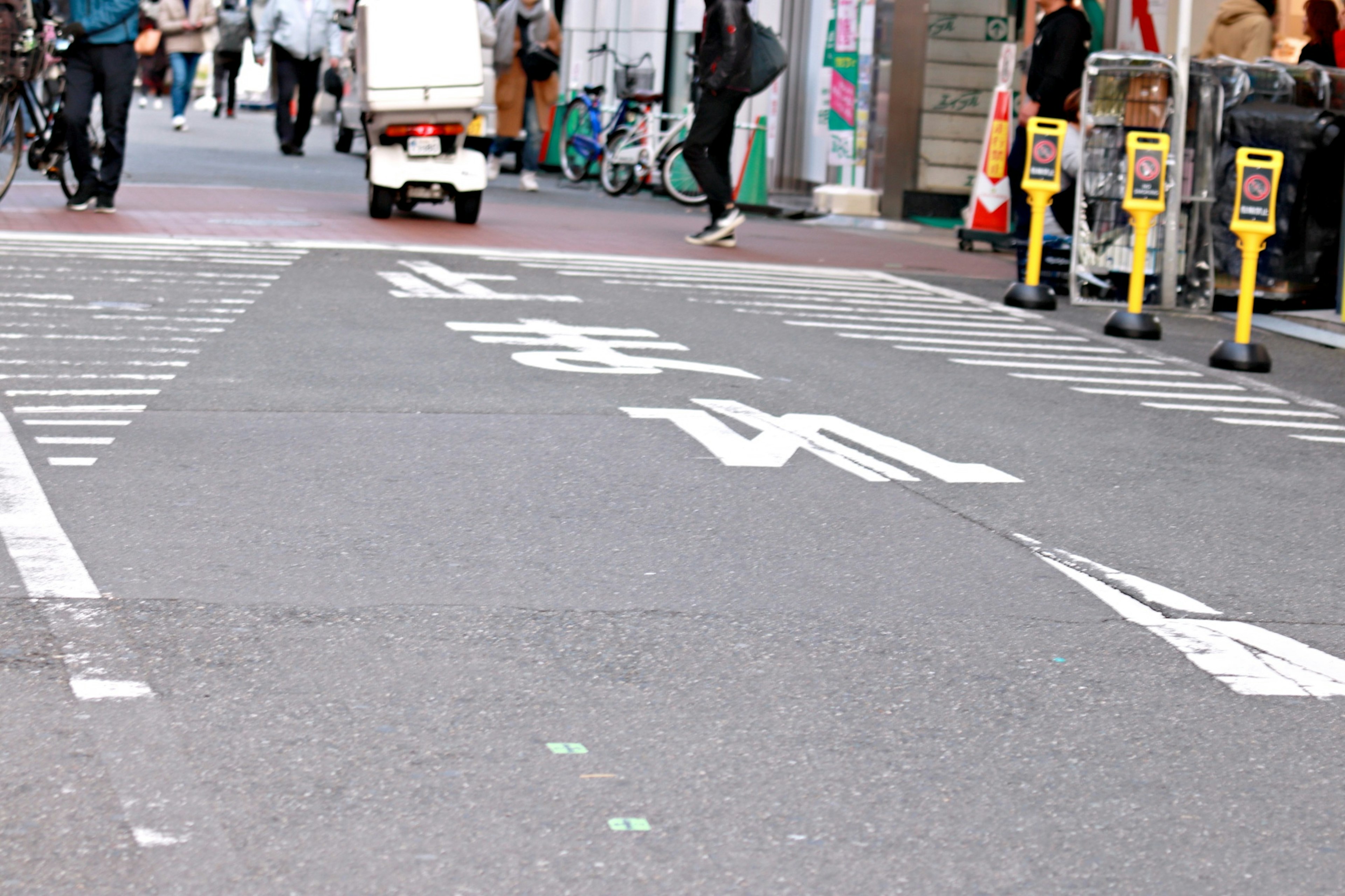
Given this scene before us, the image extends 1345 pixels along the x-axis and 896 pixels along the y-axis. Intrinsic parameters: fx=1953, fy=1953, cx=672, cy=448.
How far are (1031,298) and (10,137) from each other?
23.3 feet

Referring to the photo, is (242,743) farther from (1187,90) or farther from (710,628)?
(1187,90)

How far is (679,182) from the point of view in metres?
19.7

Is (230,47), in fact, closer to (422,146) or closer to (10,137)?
(422,146)

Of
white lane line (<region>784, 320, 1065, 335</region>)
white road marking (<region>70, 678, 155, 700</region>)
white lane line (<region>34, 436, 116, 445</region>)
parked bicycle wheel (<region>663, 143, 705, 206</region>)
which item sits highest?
parked bicycle wheel (<region>663, 143, 705, 206</region>)

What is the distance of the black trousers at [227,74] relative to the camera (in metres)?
33.7

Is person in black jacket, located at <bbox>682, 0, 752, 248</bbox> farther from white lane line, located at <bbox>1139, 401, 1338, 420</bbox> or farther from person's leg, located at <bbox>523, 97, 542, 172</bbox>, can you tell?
white lane line, located at <bbox>1139, 401, 1338, 420</bbox>

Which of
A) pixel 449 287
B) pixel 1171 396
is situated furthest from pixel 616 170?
pixel 1171 396

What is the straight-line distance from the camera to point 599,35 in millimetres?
26844

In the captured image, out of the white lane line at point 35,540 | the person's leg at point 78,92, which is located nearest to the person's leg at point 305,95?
the person's leg at point 78,92

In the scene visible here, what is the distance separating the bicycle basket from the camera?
918 inches

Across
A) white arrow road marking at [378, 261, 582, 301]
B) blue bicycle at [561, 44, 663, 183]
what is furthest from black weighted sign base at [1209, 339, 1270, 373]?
blue bicycle at [561, 44, 663, 183]

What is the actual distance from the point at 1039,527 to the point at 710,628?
1.61 meters

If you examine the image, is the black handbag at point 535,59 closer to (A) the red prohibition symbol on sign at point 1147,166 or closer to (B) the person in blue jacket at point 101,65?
(B) the person in blue jacket at point 101,65

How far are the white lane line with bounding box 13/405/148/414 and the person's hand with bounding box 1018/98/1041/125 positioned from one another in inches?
322
